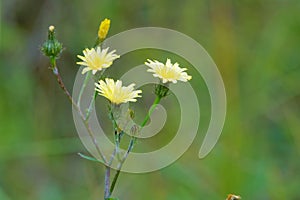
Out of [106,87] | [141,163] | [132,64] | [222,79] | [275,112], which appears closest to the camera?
[106,87]

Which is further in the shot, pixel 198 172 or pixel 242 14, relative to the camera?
pixel 242 14

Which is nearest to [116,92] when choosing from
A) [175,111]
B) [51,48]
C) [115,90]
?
[115,90]

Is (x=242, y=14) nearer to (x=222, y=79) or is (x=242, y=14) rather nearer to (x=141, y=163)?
(x=222, y=79)

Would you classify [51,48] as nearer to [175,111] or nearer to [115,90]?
[115,90]

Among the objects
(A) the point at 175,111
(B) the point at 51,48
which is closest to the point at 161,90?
(B) the point at 51,48

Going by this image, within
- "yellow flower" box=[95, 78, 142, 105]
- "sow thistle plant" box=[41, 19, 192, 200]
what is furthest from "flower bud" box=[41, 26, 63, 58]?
"yellow flower" box=[95, 78, 142, 105]

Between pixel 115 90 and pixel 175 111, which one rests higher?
pixel 175 111

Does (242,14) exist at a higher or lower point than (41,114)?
higher

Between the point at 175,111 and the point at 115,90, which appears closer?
the point at 115,90

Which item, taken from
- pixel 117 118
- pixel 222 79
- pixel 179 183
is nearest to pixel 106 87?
pixel 117 118

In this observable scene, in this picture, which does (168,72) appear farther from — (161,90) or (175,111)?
(175,111)
